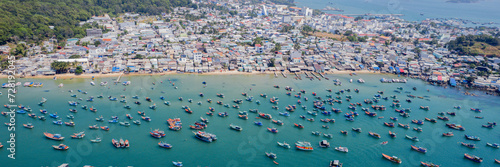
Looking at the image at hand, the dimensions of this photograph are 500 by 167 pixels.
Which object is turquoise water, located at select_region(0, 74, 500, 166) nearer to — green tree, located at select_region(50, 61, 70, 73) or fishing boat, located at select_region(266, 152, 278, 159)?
fishing boat, located at select_region(266, 152, 278, 159)

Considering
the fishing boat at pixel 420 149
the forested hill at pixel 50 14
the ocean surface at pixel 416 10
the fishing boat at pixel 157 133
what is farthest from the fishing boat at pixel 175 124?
the ocean surface at pixel 416 10

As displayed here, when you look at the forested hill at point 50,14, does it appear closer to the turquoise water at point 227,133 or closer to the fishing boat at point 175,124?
the turquoise water at point 227,133

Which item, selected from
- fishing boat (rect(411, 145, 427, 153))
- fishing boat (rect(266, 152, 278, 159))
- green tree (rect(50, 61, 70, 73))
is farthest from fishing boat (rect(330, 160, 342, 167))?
green tree (rect(50, 61, 70, 73))

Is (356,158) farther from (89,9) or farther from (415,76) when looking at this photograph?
(89,9)

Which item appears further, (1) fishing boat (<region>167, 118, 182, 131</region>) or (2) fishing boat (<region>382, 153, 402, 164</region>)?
(1) fishing boat (<region>167, 118, 182, 131</region>)

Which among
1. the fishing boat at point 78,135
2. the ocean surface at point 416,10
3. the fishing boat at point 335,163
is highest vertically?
the ocean surface at point 416,10

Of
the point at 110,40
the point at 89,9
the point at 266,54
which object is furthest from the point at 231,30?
the point at 89,9
